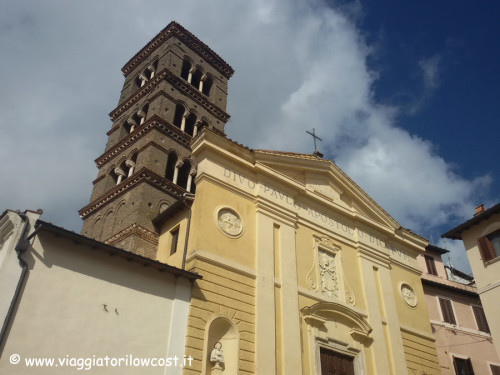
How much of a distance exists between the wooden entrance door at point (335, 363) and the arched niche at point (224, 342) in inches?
130

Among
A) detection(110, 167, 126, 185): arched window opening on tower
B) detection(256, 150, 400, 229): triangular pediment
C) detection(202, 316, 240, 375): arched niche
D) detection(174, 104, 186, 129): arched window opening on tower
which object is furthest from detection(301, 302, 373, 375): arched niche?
detection(174, 104, 186, 129): arched window opening on tower

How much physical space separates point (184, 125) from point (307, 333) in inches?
715

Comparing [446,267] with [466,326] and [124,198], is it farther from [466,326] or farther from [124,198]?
[124,198]

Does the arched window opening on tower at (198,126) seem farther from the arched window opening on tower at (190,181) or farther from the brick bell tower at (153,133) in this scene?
the arched window opening on tower at (190,181)

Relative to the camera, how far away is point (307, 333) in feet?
46.9

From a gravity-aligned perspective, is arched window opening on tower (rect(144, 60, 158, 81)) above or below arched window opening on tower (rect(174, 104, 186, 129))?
above

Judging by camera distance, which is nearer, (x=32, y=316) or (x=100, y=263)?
(x=32, y=316)

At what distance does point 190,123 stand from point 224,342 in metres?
19.9

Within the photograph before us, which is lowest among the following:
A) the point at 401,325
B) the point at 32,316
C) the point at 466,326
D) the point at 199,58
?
the point at 32,316

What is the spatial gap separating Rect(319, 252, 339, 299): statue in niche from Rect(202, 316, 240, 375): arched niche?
4.26 metres

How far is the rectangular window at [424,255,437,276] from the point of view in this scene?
2503cm

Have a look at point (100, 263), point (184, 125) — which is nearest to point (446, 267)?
point (184, 125)

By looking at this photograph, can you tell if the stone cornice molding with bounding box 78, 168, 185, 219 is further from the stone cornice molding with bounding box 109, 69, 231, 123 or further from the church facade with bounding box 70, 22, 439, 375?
the stone cornice molding with bounding box 109, 69, 231, 123

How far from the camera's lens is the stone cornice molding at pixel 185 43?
33.5 metres
